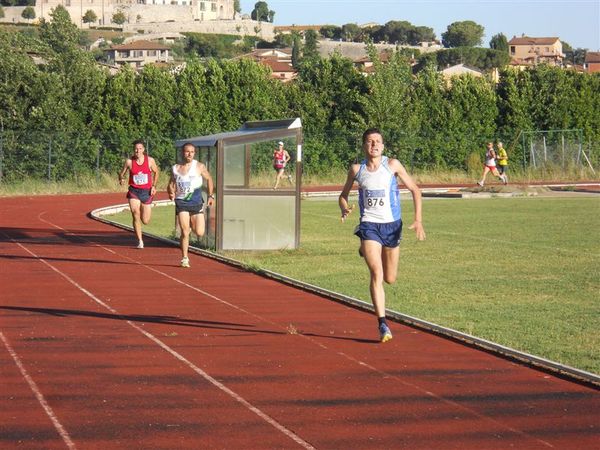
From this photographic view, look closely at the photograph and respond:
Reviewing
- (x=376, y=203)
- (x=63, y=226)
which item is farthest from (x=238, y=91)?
(x=376, y=203)

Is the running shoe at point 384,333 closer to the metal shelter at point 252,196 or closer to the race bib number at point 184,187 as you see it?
the race bib number at point 184,187

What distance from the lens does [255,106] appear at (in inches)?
2035

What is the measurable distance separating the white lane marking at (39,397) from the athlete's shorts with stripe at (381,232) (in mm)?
3349

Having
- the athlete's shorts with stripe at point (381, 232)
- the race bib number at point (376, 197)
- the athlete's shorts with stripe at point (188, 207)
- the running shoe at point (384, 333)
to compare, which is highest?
the race bib number at point (376, 197)

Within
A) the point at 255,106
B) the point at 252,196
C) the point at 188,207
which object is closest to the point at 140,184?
the point at 252,196

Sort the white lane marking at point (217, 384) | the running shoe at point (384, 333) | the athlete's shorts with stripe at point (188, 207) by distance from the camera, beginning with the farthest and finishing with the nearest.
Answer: the athlete's shorts with stripe at point (188, 207), the running shoe at point (384, 333), the white lane marking at point (217, 384)

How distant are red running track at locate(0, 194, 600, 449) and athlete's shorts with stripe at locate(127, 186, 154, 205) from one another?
213 inches

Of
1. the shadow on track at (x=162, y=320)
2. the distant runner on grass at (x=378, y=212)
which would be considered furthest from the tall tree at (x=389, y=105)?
the distant runner on grass at (x=378, y=212)

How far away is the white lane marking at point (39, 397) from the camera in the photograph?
7886 millimetres

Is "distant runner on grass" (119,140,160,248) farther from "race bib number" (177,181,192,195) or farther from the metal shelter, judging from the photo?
"race bib number" (177,181,192,195)

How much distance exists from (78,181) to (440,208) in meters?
17.2

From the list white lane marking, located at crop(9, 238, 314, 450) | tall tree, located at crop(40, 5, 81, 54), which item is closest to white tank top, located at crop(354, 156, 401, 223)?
white lane marking, located at crop(9, 238, 314, 450)

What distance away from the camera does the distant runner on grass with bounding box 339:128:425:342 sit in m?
11.6

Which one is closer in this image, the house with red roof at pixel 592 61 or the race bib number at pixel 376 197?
the race bib number at pixel 376 197
